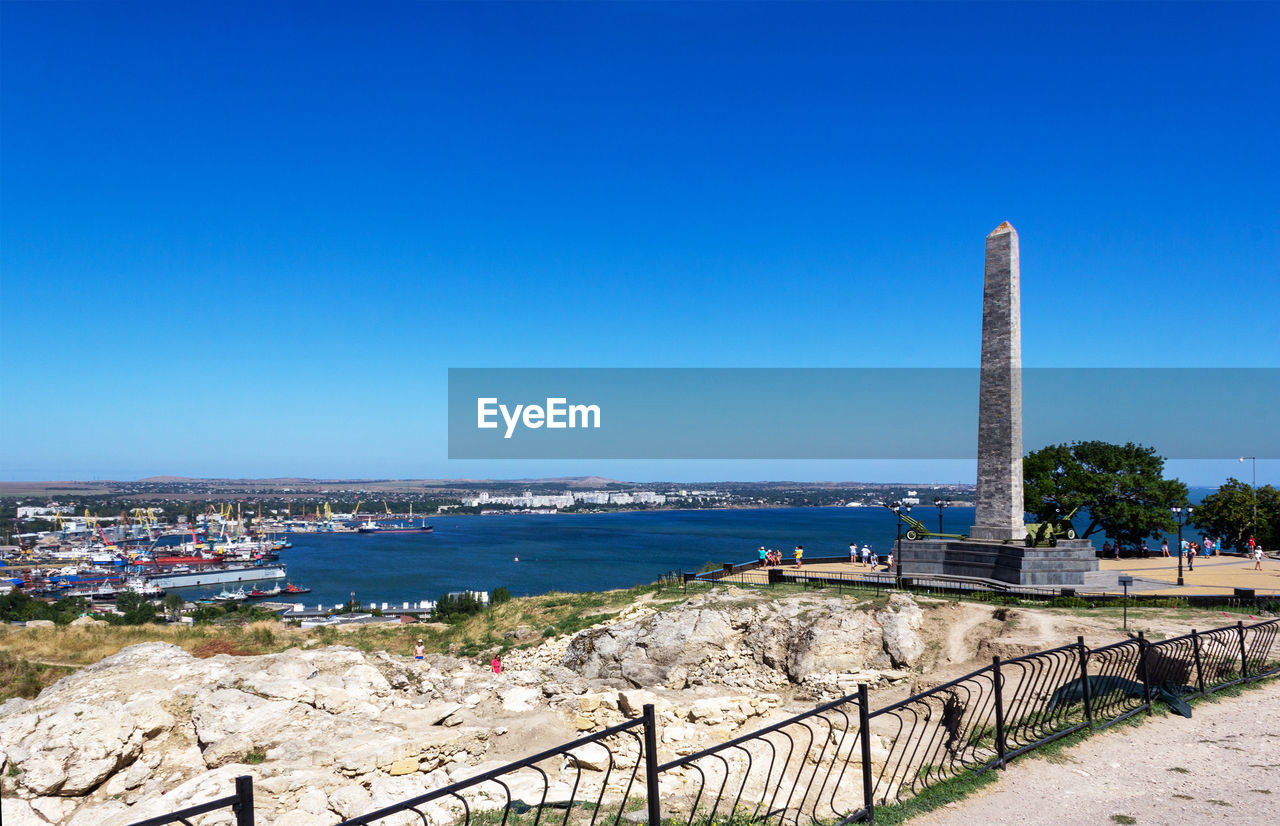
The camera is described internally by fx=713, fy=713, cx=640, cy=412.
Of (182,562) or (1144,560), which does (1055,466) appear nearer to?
(1144,560)

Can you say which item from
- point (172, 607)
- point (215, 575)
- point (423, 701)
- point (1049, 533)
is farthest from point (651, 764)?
point (215, 575)

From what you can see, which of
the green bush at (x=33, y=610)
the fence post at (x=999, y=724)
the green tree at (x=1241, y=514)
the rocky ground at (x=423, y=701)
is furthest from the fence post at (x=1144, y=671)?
the green bush at (x=33, y=610)

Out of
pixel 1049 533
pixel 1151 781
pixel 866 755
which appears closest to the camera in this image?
pixel 866 755

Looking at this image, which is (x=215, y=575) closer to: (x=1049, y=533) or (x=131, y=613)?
(x=131, y=613)

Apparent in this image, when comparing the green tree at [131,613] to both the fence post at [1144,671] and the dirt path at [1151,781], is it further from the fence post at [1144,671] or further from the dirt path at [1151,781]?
the fence post at [1144,671]

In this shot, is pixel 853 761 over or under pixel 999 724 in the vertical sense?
under
